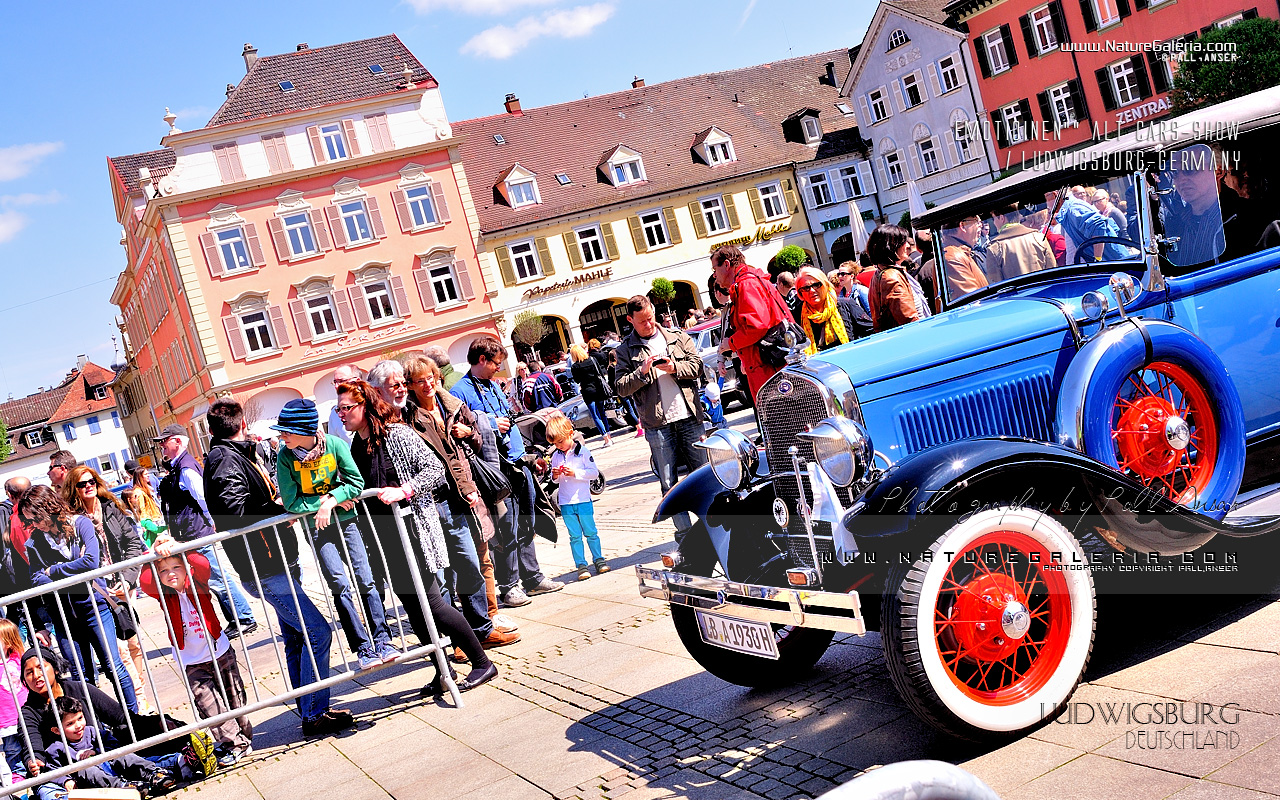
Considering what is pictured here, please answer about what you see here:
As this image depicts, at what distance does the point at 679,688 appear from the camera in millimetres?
5207

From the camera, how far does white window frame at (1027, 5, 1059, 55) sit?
121ft

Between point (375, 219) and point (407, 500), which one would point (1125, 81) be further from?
point (407, 500)

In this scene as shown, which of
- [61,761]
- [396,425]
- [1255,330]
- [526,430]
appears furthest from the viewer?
[526,430]

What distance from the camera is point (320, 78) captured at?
4084 cm

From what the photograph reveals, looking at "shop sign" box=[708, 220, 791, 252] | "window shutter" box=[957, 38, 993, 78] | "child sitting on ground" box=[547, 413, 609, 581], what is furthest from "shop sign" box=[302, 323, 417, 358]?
"child sitting on ground" box=[547, 413, 609, 581]

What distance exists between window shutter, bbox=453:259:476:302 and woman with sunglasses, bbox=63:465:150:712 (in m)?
32.1

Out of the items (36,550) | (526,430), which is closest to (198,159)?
(526,430)

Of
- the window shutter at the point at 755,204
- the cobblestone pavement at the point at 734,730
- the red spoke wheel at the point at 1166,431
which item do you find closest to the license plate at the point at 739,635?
the cobblestone pavement at the point at 734,730

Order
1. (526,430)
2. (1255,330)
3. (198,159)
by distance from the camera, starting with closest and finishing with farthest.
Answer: (1255,330)
(526,430)
(198,159)

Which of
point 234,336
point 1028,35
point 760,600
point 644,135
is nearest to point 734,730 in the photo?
point 760,600

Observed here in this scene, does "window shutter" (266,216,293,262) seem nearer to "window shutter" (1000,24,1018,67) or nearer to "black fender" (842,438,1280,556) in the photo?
"window shutter" (1000,24,1018,67)

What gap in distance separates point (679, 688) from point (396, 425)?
2.27 metres

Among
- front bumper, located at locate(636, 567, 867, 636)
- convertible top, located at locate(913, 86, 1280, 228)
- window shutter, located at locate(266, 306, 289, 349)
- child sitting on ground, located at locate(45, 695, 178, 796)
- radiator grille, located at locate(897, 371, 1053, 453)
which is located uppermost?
window shutter, located at locate(266, 306, 289, 349)

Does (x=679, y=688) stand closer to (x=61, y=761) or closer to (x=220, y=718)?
(x=220, y=718)
